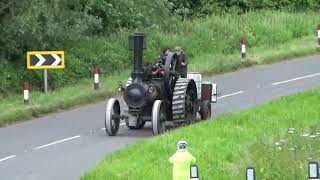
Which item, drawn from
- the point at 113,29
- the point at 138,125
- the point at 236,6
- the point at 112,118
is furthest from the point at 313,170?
the point at 236,6

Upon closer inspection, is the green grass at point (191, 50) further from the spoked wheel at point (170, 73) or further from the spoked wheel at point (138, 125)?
the spoked wheel at point (170, 73)

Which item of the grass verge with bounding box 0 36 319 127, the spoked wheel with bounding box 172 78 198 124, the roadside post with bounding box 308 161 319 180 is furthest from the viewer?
the grass verge with bounding box 0 36 319 127

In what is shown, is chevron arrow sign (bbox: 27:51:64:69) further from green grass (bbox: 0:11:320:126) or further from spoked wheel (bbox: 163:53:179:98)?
spoked wheel (bbox: 163:53:179:98)

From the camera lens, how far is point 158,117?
20047 millimetres

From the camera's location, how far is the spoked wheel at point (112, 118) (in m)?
20.5

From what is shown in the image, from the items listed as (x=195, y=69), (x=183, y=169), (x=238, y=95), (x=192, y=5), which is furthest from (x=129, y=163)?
(x=192, y=5)

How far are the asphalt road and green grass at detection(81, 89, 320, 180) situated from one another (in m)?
1.04

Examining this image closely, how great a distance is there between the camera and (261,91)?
90.9 feet

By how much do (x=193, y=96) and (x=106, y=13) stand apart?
1469 cm

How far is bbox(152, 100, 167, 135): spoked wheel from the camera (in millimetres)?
19978

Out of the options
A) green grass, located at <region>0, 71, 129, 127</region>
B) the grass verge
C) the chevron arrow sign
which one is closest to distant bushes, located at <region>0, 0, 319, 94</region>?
the grass verge

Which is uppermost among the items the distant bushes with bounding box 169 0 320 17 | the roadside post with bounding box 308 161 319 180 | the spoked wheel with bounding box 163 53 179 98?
the distant bushes with bounding box 169 0 320 17

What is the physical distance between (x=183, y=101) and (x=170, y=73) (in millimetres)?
753

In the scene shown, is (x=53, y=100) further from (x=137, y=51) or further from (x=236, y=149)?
(x=236, y=149)
